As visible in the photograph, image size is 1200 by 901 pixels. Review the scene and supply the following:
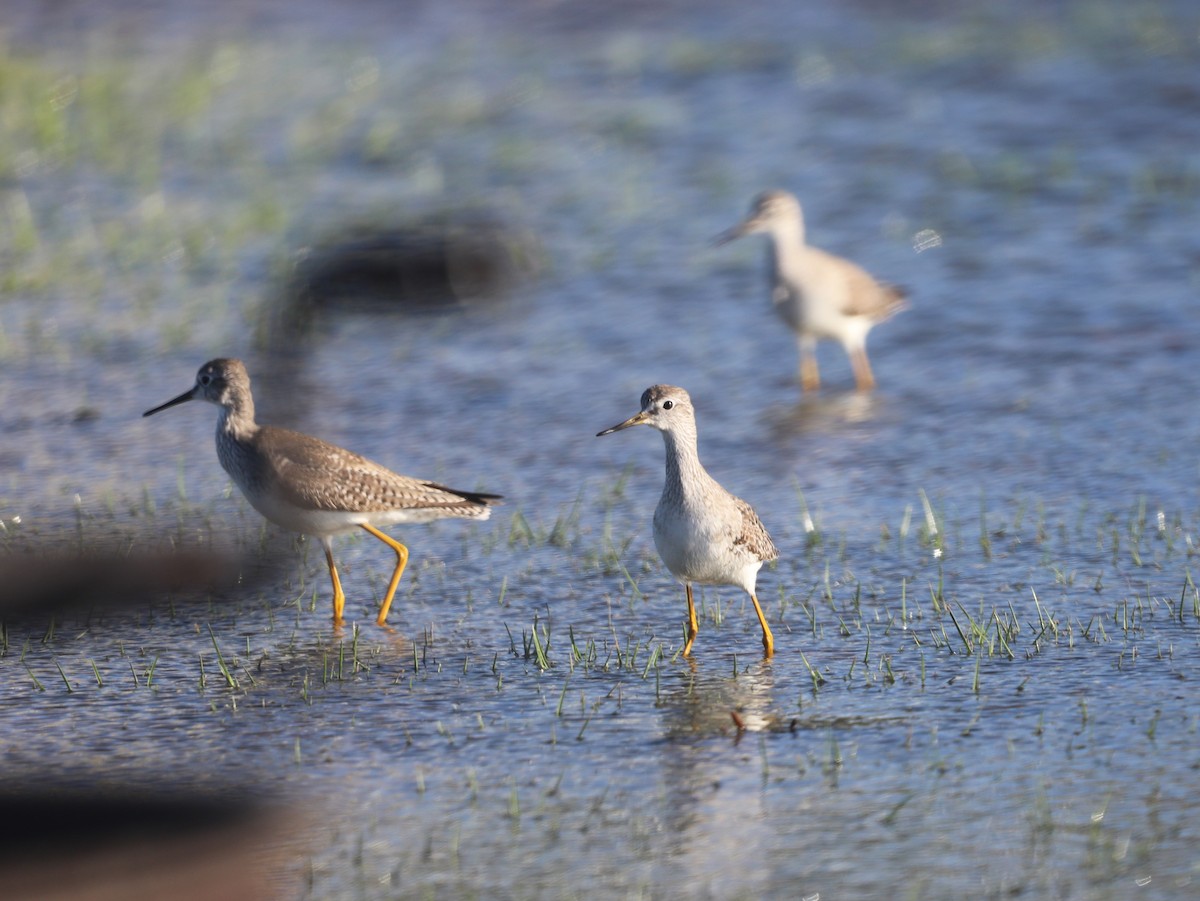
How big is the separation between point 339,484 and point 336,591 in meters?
0.58

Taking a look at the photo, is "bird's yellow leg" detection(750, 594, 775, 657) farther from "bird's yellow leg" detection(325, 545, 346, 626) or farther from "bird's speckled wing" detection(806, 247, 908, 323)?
"bird's speckled wing" detection(806, 247, 908, 323)

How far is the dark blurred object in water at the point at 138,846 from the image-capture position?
5422mm

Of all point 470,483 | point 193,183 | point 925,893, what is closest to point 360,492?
point 470,483

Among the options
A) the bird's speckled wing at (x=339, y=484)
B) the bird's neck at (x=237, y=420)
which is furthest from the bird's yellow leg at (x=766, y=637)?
the bird's neck at (x=237, y=420)

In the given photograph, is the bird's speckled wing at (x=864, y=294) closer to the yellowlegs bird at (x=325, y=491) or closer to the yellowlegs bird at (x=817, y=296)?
the yellowlegs bird at (x=817, y=296)

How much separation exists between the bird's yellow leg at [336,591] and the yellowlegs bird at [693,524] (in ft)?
4.94

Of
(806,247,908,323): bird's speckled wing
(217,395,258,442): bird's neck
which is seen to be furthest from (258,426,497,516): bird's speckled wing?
(806,247,908,323): bird's speckled wing

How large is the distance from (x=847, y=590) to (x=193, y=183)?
33.8 ft

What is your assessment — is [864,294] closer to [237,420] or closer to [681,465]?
[237,420]

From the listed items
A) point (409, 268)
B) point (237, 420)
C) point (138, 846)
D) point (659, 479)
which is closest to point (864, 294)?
point (659, 479)

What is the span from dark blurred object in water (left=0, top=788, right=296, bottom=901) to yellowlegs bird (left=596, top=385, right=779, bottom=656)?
215 cm

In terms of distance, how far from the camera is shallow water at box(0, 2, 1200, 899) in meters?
5.98

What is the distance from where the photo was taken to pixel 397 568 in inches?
335

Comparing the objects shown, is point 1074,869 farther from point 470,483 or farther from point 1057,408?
A: point 1057,408
